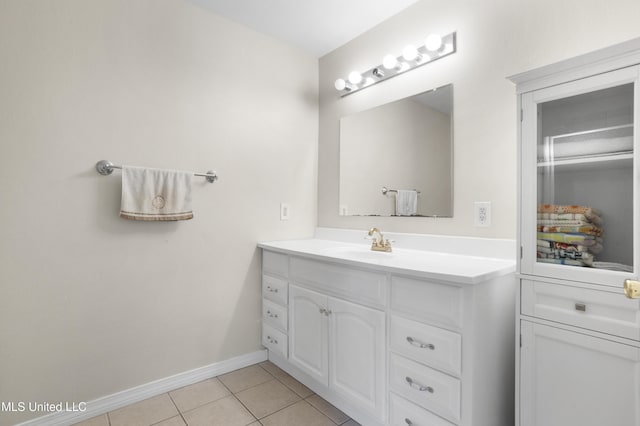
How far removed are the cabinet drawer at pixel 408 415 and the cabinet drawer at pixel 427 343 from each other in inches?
7.4

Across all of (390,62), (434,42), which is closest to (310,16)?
(390,62)

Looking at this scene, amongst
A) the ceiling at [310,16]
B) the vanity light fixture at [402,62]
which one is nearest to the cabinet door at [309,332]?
the vanity light fixture at [402,62]

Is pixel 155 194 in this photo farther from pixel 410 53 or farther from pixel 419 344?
pixel 410 53

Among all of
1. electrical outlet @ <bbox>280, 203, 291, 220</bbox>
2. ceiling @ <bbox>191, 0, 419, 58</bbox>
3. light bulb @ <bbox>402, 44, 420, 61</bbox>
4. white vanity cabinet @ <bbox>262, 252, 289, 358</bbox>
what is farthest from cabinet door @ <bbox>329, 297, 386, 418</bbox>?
ceiling @ <bbox>191, 0, 419, 58</bbox>

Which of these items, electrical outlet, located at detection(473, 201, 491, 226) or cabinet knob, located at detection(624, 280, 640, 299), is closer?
cabinet knob, located at detection(624, 280, 640, 299)

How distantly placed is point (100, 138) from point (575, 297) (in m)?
2.15

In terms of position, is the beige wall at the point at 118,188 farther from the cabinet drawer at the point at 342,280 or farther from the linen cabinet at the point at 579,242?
the linen cabinet at the point at 579,242

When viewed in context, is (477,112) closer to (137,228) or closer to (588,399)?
(588,399)

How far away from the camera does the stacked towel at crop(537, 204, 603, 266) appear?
1.07 metres

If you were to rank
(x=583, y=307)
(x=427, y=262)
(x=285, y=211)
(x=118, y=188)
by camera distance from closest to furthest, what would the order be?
(x=583, y=307) → (x=427, y=262) → (x=118, y=188) → (x=285, y=211)

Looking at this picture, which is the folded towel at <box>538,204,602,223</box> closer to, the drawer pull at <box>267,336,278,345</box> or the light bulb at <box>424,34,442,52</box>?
the light bulb at <box>424,34,442,52</box>

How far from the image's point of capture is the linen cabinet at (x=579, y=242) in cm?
97

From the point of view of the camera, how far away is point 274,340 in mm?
2104

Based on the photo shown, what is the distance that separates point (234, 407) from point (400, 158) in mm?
1687
